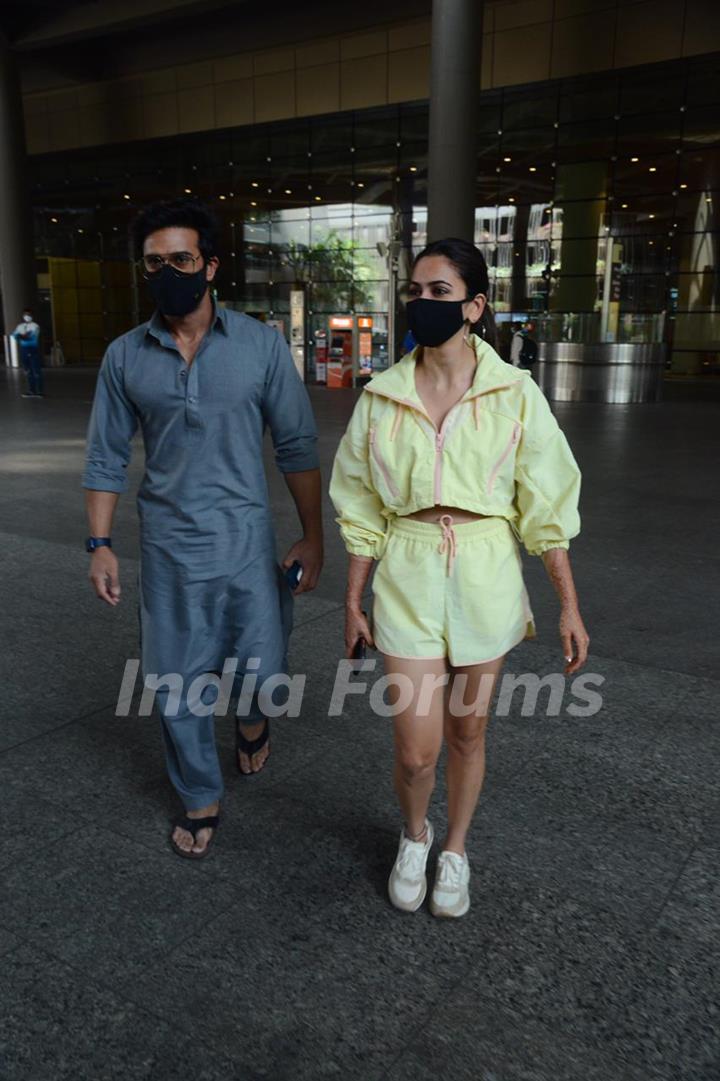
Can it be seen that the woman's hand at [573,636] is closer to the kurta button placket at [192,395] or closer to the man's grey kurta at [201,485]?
the man's grey kurta at [201,485]

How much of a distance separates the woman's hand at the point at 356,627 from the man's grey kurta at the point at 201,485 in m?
0.42

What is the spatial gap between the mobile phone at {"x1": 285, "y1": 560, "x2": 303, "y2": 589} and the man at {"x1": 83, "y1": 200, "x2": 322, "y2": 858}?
7 cm

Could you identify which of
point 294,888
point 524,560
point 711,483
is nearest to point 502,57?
point 711,483

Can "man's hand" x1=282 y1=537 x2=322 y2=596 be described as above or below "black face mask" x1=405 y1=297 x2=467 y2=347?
below

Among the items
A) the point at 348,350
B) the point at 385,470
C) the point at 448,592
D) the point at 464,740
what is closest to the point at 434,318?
the point at 385,470

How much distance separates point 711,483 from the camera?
394 inches

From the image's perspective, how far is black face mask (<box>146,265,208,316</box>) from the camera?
9.21 ft

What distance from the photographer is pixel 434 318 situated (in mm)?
2465

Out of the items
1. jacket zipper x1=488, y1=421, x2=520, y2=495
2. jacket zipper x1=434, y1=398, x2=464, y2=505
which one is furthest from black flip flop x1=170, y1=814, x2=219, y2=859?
jacket zipper x1=488, y1=421, x2=520, y2=495

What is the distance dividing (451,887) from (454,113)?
21.9m

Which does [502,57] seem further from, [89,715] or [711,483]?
[89,715]

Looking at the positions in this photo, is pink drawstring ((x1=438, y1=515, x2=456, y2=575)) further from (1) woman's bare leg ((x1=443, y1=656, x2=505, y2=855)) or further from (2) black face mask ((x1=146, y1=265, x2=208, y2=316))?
(2) black face mask ((x1=146, y1=265, x2=208, y2=316))

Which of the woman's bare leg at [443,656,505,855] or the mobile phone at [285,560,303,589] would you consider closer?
the woman's bare leg at [443,656,505,855]

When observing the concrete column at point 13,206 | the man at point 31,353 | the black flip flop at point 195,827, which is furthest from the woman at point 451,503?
the concrete column at point 13,206
